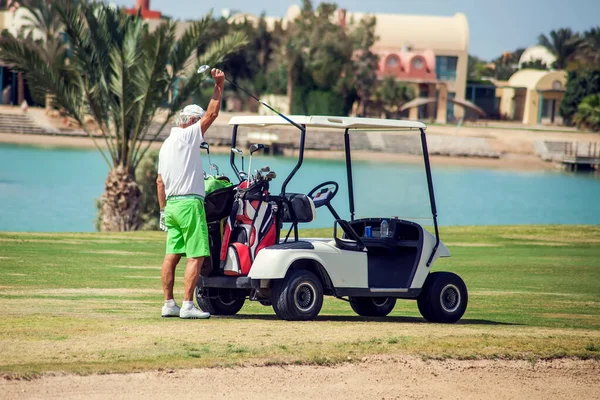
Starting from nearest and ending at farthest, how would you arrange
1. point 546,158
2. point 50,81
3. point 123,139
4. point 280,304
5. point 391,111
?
point 280,304
point 50,81
point 123,139
point 546,158
point 391,111

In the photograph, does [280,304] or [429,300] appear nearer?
[280,304]

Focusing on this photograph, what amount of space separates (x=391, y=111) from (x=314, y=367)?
80.5 meters

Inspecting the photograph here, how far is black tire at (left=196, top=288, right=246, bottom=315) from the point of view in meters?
10.5

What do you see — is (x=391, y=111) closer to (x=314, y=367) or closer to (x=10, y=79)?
(x=10, y=79)

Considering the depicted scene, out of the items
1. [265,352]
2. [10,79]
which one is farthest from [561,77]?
[265,352]

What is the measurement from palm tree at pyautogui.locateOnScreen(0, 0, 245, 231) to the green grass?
7.39 meters

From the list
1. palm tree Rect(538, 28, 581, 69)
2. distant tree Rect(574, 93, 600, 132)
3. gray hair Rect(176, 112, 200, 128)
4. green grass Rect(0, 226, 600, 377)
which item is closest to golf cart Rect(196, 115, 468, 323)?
green grass Rect(0, 226, 600, 377)

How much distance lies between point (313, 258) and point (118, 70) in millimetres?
16419

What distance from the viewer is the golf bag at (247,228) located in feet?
32.2

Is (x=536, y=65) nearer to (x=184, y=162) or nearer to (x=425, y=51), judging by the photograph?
(x=425, y=51)

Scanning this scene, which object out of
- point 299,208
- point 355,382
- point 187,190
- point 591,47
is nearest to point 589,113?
point 591,47

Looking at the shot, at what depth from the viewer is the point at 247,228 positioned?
32.3 feet

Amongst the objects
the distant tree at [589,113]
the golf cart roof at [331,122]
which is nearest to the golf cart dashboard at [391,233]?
the golf cart roof at [331,122]

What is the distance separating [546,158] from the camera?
76500 mm
